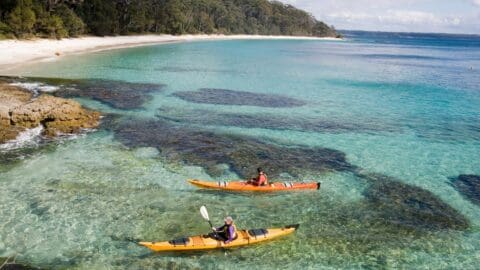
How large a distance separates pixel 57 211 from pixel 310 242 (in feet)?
34.2

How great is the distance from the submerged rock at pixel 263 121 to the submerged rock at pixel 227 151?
10.9ft

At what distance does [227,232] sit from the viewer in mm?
15625

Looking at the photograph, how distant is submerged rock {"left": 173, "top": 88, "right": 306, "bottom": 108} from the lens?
41719mm

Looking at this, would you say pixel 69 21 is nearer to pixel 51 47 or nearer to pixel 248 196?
pixel 51 47

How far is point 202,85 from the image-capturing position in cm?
5109

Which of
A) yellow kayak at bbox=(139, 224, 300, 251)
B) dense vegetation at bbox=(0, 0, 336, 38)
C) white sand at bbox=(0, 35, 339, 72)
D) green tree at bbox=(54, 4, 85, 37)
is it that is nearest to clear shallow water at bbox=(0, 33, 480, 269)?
yellow kayak at bbox=(139, 224, 300, 251)

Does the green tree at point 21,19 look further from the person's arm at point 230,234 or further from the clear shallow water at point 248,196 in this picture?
the person's arm at point 230,234

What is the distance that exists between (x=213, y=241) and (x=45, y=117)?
60.8 ft

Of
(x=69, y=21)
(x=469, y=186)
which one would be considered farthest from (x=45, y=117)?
(x=69, y=21)

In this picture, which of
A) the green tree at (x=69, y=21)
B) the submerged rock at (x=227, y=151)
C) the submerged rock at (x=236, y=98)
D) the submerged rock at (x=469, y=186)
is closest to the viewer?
the submerged rock at (x=469, y=186)

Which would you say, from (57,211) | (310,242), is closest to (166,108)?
(57,211)

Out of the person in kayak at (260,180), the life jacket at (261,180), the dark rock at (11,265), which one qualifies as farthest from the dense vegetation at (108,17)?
the dark rock at (11,265)

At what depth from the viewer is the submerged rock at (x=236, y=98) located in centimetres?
4172

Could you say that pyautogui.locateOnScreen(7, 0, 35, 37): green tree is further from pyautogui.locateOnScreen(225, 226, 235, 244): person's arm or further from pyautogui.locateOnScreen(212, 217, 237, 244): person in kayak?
pyautogui.locateOnScreen(225, 226, 235, 244): person's arm
